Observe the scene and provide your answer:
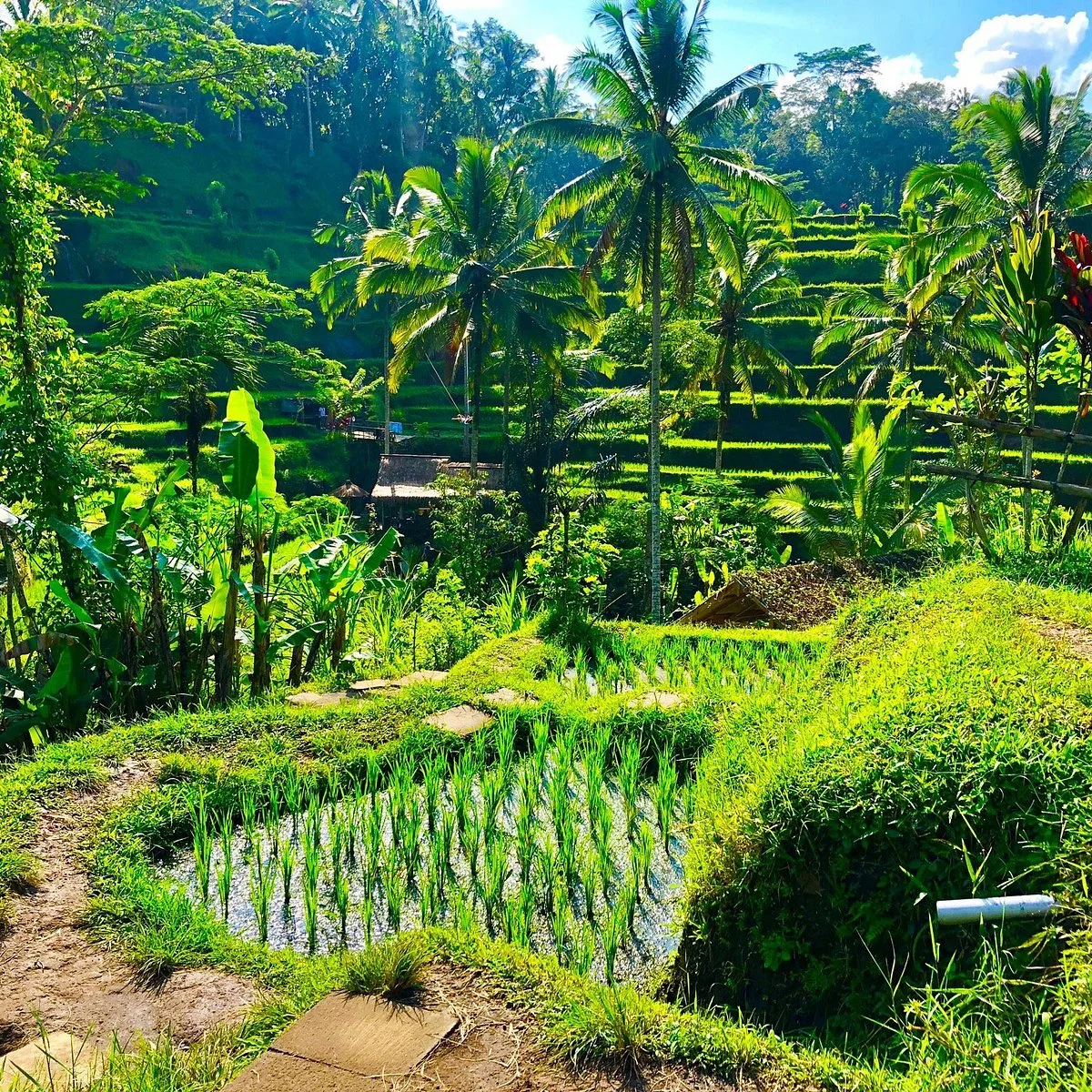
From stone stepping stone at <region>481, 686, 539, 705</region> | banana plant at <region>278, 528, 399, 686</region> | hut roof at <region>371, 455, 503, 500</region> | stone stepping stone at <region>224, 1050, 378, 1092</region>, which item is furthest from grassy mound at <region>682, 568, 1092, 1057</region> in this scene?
hut roof at <region>371, 455, 503, 500</region>

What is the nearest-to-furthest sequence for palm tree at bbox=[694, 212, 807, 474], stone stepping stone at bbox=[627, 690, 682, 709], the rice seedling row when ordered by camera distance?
the rice seedling row, stone stepping stone at bbox=[627, 690, 682, 709], palm tree at bbox=[694, 212, 807, 474]

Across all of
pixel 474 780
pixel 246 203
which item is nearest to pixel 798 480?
pixel 474 780

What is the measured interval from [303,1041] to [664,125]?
48.0ft

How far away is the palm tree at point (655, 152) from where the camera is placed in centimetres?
1388

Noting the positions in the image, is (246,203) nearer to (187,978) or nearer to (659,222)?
(659,222)

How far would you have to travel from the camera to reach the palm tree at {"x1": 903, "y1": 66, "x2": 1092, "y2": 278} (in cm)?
1437

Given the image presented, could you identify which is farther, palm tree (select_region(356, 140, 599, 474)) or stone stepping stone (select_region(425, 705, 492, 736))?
palm tree (select_region(356, 140, 599, 474))

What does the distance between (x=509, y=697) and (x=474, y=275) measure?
13.1m

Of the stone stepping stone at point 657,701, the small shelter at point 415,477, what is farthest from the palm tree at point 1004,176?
the stone stepping stone at point 657,701

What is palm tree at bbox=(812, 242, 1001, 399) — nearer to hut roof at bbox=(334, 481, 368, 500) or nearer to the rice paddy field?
hut roof at bbox=(334, 481, 368, 500)

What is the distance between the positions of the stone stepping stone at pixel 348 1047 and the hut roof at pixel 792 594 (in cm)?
669

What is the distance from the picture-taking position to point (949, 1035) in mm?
2012

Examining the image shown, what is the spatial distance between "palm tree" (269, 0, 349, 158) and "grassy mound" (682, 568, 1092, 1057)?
49.8 meters

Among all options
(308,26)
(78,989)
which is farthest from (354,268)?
(308,26)
